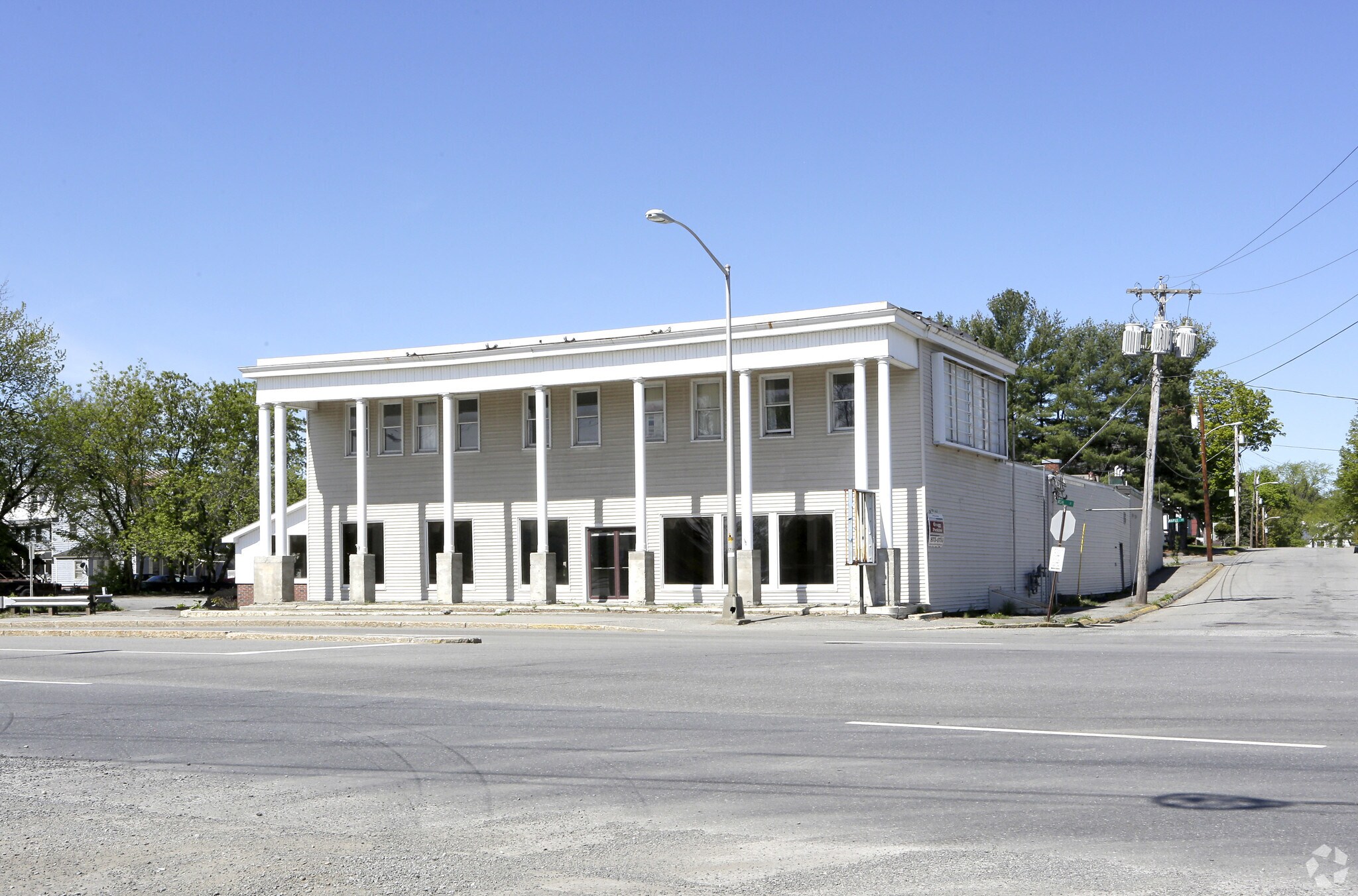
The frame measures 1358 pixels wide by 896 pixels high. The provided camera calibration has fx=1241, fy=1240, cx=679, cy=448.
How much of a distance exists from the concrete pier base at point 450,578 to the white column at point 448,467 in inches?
9.7

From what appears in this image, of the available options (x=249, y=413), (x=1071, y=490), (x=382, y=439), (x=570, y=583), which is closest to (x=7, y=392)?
(x=249, y=413)

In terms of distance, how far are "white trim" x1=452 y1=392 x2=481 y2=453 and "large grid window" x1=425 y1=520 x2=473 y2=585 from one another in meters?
2.19

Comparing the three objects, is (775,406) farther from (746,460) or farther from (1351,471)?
(1351,471)

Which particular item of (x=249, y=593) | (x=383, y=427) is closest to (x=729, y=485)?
(x=383, y=427)

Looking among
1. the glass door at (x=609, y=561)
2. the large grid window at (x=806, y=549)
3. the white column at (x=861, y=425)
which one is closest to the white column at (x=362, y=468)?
the glass door at (x=609, y=561)

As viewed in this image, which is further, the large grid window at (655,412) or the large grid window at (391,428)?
the large grid window at (391,428)

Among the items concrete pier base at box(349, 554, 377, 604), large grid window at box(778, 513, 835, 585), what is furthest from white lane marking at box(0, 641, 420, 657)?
concrete pier base at box(349, 554, 377, 604)

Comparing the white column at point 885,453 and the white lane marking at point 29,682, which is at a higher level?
the white column at point 885,453

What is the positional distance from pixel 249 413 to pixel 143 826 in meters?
64.3

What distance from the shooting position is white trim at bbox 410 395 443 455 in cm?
3766

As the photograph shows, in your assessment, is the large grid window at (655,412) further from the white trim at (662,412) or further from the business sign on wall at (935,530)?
Answer: the business sign on wall at (935,530)

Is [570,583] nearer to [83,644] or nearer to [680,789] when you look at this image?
[83,644]

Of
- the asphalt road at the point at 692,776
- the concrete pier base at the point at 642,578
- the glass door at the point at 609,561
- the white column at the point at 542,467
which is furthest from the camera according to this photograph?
the glass door at the point at 609,561

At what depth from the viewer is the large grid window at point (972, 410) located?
3300cm
